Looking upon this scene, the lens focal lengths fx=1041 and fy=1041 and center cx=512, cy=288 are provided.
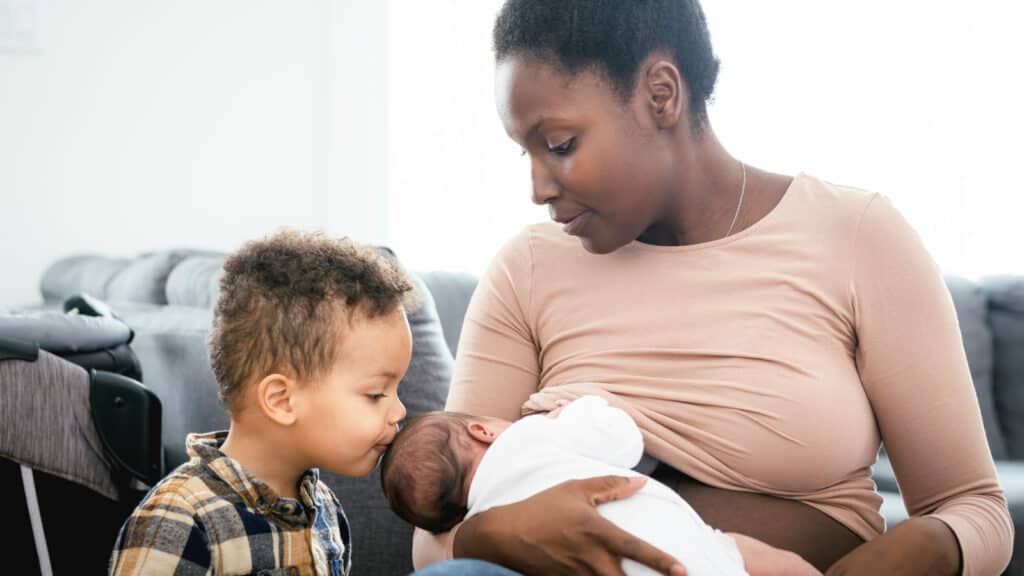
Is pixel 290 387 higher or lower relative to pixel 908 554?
higher

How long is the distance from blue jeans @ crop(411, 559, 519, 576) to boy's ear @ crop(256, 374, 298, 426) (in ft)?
1.15

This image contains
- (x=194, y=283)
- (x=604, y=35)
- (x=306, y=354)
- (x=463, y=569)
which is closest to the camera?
(x=463, y=569)

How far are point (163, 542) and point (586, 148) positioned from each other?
68 centimetres

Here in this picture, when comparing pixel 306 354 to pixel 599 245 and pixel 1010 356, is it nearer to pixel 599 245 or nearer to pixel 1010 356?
pixel 599 245

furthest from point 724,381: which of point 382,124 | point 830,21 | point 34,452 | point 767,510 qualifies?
point 382,124

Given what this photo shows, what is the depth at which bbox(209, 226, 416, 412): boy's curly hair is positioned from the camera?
1.26m

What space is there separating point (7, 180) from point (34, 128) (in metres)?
0.28

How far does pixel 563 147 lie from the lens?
1341 mm

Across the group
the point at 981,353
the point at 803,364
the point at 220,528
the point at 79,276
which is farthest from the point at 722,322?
the point at 79,276

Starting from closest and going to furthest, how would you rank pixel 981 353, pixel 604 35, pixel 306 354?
pixel 306 354 → pixel 604 35 → pixel 981 353

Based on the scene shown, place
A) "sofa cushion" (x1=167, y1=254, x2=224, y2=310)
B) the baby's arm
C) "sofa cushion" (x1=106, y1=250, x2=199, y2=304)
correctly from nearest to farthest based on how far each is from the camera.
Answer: the baby's arm, "sofa cushion" (x1=167, y1=254, x2=224, y2=310), "sofa cushion" (x1=106, y1=250, x2=199, y2=304)

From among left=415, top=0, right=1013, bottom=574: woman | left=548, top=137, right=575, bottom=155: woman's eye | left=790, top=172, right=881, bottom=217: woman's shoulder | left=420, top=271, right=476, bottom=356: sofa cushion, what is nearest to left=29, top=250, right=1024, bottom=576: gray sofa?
left=420, top=271, right=476, bottom=356: sofa cushion

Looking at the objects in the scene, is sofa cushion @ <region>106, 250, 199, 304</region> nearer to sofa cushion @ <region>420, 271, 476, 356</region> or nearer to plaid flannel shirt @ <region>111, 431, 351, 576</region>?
sofa cushion @ <region>420, 271, 476, 356</region>

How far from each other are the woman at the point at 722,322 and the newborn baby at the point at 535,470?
6cm
